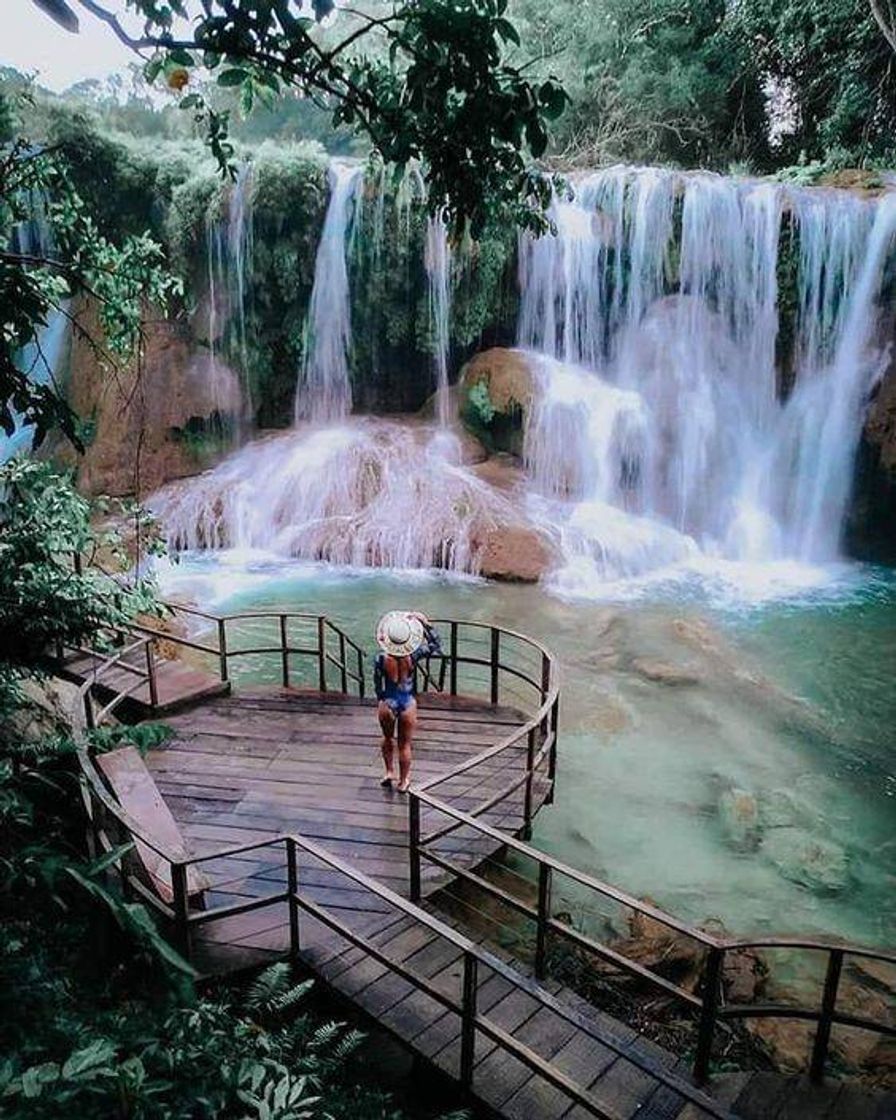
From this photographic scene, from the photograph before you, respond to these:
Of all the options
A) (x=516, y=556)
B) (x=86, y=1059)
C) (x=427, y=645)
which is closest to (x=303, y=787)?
(x=427, y=645)

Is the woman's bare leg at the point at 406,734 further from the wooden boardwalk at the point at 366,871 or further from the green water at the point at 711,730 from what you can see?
the green water at the point at 711,730

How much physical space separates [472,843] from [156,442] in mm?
14856

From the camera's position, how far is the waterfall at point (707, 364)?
56.6 feet

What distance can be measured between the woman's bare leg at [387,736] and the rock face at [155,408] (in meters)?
12.8

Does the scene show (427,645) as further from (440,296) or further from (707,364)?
(440,296)

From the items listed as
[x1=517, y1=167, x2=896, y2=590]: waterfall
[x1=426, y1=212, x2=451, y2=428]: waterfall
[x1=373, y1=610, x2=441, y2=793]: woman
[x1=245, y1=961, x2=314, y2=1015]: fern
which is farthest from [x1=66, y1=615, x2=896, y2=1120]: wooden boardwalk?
[x1=426, y1=212, x2=451, y2=428]: waterfall

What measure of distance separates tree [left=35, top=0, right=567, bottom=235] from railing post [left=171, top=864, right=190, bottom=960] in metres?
3.57

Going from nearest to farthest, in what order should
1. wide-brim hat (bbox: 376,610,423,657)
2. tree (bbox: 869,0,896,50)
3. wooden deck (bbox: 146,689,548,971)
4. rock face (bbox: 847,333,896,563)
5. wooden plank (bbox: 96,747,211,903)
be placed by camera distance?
wooden plank (bbox: 96,747,211,903) < wooden deck (bbox: 146,689,548,971) < wide-brim hat (bbox: 376,610,423,657) < tree (bbox: 869,0,896,50) < rock face (bbox: 847,333,896,563)

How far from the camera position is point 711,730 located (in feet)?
33.6

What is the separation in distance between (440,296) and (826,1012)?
697 inches

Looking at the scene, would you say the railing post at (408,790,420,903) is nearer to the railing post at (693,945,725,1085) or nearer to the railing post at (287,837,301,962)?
the railing post at (287,837,301,962)

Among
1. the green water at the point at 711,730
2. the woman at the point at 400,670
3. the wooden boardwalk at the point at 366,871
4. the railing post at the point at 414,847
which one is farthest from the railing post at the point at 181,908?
the green water at the point at 711,730

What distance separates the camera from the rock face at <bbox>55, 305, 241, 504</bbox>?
687 inches

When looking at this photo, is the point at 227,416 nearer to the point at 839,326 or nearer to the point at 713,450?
the point at 713,450
